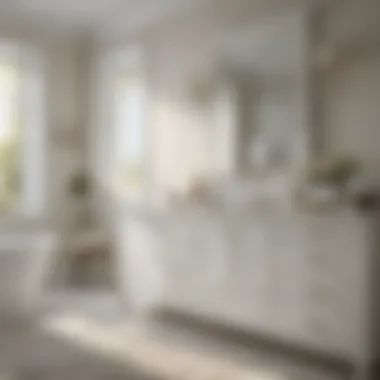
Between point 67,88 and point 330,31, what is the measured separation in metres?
3.16

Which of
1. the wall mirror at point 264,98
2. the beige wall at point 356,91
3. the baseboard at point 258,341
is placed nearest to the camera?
the baseboard at point 258,341

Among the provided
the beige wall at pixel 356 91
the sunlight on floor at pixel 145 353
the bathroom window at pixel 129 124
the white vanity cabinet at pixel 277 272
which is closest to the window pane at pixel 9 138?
the bathroom window at pixel 129 124

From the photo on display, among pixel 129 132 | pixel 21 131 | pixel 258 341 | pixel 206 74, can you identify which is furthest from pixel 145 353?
pixel 21 131

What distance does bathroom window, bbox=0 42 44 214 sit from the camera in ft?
21.3

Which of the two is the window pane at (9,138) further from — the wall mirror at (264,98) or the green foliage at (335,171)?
the green foliage at (335,171)

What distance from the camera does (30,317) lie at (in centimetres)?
500

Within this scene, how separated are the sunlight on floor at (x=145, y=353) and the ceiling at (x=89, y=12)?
105 inches

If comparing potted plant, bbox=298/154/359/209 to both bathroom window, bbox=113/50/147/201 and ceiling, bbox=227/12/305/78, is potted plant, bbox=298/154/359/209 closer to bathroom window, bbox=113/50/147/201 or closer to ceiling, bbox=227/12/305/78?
ceiling, bbox=227/12/305/78

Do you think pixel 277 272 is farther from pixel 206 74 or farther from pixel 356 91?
pixel 206 74

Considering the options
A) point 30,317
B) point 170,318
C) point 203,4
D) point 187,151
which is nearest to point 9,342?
point 30,317

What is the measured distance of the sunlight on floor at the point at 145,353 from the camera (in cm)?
356

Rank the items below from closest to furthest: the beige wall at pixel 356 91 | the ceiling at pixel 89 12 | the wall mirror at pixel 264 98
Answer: the beige wall at pixel 356 91 < the wall mirror at pixel 264 98 < the ceiling at pixel 89 12

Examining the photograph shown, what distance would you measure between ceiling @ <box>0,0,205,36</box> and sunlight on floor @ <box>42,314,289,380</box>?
2.68 metres

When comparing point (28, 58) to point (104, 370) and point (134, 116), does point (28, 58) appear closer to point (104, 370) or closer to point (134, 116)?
point (134, 116)
